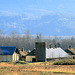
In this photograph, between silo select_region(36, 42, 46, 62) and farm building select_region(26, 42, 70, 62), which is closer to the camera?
silo select_region(36, 42, 46, 62)

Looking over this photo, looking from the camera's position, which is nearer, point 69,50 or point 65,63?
point 65,63

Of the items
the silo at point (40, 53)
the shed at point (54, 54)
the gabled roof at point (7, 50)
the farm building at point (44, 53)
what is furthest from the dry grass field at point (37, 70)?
the shed at point (54, 54)

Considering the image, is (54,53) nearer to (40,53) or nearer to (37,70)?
(40,53)

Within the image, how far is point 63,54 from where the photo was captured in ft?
222

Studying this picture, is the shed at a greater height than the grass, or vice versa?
the shed

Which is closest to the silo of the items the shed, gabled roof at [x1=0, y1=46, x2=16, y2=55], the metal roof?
the shed

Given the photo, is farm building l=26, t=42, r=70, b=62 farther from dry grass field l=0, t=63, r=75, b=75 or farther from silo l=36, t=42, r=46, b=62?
dry grass field l=0, t=63, r=75, b=75

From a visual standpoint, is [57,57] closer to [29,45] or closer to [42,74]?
[42,74]

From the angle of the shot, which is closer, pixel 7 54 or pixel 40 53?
pixel 7 54

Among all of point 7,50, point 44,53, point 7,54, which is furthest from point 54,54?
point 7,54

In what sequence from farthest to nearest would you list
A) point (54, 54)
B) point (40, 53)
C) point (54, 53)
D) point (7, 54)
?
point (54, 53) → point (54, 54) → point (40, 53) → point (7, 54)

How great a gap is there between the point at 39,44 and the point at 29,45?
246 ft

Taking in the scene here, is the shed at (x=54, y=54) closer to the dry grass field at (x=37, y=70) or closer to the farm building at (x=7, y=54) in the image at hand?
the farm building at (x=7, y=54)

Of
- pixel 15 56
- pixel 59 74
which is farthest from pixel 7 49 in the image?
pixel 59 74
